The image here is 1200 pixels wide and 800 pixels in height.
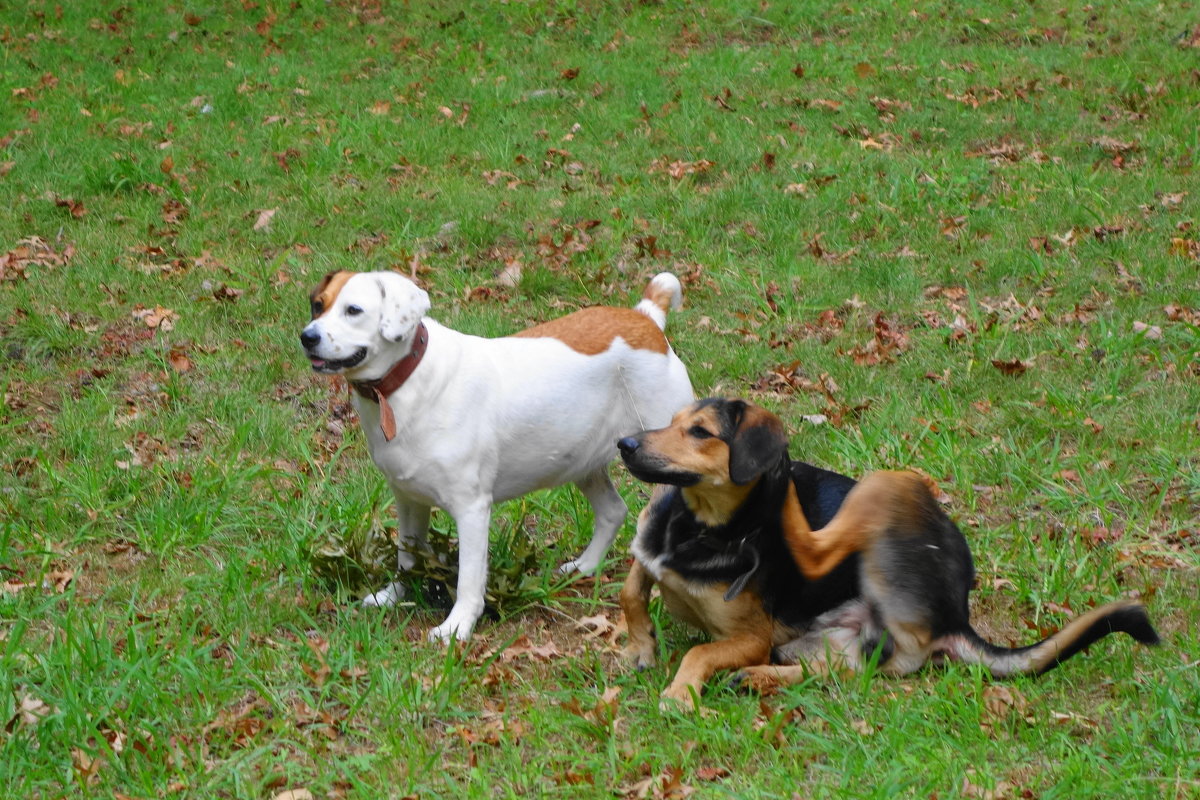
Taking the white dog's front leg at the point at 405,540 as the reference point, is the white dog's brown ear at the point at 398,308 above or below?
above

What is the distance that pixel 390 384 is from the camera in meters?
4.33

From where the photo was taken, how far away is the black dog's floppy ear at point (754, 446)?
394cm

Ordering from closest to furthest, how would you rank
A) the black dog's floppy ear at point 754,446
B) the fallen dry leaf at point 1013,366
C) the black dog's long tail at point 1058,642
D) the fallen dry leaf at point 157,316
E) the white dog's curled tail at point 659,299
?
the black dog's long tail at point 1058,642, the black dog's floppy ear at point 754,446, the white dog's curled tail at point 659,299, the fallen dry leaf at point 1013,366, the fallen dry leaf at point 157,316

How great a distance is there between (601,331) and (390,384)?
3.26 feet

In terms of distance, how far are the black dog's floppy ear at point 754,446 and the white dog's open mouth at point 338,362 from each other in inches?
51.4

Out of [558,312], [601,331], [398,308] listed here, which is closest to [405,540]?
[398,308]

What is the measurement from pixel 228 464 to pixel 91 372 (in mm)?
1628

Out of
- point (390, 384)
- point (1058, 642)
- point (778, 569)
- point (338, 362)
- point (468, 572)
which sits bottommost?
point (468, 572)

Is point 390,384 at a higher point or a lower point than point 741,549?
higher

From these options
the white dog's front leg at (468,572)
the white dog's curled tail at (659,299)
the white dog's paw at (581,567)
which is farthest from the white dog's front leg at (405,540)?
the white dog's curled tail at (659,299)

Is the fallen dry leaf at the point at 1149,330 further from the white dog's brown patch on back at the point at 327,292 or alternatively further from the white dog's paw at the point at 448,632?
the white dog's brown patch on back at the point at 327,292

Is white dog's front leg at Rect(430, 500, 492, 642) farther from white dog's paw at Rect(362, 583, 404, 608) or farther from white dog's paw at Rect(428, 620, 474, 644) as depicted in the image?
white dog's paw at Rect(362, 583, 404, 608)

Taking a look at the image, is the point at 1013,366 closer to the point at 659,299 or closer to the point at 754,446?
the point at 659,299

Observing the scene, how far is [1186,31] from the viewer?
41.3ft
